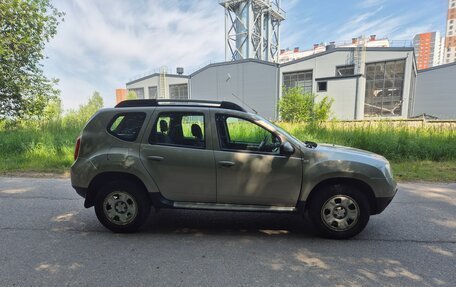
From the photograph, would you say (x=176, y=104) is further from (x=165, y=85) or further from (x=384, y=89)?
(x=165, y=85)

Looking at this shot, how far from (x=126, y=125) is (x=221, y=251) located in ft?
7.55

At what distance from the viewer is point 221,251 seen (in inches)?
140

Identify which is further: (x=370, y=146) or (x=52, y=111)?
(x=52, y=111)

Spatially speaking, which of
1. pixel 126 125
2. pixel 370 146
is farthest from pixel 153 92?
pixel 126 125

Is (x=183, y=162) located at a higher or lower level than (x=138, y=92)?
lower

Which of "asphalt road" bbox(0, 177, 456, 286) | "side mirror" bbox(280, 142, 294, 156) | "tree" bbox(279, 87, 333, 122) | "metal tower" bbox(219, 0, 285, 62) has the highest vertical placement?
"metal tower" bbox(219, 0, 285, 62)

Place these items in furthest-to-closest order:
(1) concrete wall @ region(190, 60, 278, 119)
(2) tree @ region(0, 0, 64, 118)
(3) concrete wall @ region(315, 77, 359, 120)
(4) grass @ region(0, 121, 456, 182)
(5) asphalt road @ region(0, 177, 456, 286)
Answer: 1. (1) concrete wall @ region(190, 60, 278, 119)
2. (3) concrete wall @ region(315, 77, 359, 120)
3. (2) tree @ region(0, 0, 64, 118)
4. (4) grass @ region(0, 121, 456, 182)
5. (5) asphalt road @ region(0, 177, 456, 286)

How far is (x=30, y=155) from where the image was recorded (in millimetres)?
10438

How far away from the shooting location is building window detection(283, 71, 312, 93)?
132ft

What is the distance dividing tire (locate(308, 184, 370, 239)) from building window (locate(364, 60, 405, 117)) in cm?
3862

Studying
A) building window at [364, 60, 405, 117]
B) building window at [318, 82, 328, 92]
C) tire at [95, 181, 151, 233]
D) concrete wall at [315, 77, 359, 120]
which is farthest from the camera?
building window at [318, 82, 328, 92]

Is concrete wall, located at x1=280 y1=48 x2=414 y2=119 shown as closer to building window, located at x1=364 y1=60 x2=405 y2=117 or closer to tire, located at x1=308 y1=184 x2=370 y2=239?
building window, located at x1=364 y1=60 x2=405 y2=117

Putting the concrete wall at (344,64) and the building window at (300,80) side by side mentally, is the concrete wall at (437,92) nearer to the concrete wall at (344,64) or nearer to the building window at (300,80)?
the concrete wall at (344,64)

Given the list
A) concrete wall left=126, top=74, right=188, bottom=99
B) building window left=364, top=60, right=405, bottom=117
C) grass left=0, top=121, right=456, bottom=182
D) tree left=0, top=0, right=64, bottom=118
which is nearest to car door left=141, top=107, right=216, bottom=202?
grass left=0, top=121, right=456, bottom=182
